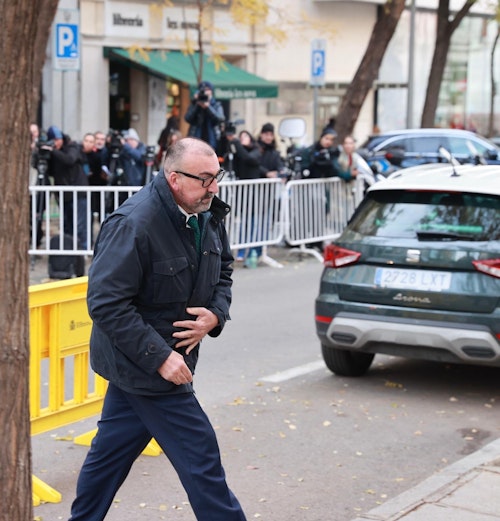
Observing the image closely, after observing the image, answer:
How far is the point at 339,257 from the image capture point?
8.38 meters

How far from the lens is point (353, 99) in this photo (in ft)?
69.2

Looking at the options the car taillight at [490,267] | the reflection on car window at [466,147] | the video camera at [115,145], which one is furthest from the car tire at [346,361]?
the reflection on car window at [466,147]

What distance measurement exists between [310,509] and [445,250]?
8.42 feet

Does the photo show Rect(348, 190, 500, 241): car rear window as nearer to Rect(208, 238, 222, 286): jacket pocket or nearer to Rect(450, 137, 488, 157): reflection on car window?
Rect(208, 238, 222, 286): jacket pocket

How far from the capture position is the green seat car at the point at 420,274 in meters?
7.80

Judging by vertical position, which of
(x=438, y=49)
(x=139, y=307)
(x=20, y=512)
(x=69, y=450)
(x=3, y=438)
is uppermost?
(x=438, y=49)

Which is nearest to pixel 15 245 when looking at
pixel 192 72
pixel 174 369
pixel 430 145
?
pixel 174 369

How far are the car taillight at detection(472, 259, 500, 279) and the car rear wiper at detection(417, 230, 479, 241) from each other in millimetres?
225

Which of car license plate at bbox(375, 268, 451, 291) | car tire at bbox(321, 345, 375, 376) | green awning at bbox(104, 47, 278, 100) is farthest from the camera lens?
green awning at bbox(104, 47, 278, 100)

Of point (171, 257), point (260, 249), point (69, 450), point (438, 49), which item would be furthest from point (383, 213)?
A: point (438, 49)

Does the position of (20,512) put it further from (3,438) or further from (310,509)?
(310,509)

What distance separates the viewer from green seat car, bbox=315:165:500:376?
7.80m

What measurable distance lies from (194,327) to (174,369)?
238mm

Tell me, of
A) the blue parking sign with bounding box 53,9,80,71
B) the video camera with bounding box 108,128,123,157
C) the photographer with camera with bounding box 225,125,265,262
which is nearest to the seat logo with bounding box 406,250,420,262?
the photographer with camera with bounding box 225,125,265,262
